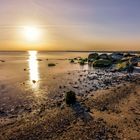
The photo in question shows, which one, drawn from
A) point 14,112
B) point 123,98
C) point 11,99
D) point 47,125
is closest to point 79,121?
point 47,125

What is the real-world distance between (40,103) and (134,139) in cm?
949

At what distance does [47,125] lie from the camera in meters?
14.1

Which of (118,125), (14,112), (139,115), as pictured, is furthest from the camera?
(14,112)

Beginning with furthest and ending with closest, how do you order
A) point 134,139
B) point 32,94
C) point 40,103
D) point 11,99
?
point 32,94
point 11,99
point 40,103
point 134,139

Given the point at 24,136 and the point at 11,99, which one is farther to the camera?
the point at 11,99

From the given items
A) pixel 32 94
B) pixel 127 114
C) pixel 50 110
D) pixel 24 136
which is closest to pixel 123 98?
pixel 127 114

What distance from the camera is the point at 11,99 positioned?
2159 cm

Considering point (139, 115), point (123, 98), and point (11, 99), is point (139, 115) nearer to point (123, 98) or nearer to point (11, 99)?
point (123, 98)

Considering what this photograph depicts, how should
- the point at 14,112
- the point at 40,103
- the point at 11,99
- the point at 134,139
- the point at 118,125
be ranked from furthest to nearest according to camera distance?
the point at 11,99 < the point at 40,103 < the point at 14,112 < the point at 118,125 < the point at 134,139

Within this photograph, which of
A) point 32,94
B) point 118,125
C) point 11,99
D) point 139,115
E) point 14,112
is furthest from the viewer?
point 32,94

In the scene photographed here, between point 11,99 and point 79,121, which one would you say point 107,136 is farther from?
point 11,99

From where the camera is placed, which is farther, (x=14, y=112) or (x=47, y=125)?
(x=14, y=112)

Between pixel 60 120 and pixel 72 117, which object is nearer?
pixel 60 120

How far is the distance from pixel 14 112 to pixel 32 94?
6.58 m
